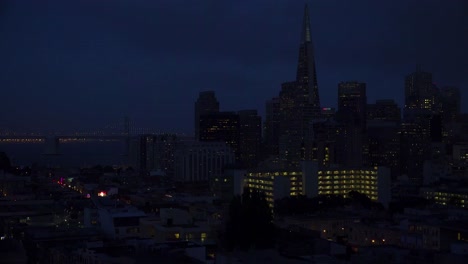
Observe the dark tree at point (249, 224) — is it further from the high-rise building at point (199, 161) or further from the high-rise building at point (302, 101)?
the high-rise building at point (302, 101)

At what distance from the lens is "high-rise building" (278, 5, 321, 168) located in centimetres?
3516

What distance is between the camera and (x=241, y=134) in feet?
116

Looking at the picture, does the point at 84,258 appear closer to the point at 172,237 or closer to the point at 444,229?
the point at 172,237

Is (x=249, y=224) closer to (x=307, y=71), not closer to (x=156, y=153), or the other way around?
(x=156, y=153)

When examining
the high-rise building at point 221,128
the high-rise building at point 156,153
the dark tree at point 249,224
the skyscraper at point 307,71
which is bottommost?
the dark tree at point 249,224

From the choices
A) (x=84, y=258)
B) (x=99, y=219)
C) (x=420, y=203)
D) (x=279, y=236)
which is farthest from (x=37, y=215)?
(x=420, y=203)

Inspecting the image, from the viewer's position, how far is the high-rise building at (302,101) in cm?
3516

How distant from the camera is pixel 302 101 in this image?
126 feet

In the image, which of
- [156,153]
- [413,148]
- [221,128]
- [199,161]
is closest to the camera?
[199,161]

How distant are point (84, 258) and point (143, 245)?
0.64 m

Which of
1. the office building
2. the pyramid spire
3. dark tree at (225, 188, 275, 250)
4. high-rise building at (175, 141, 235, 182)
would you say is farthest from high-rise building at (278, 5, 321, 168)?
dark tree at (225, 188, 275, 250)

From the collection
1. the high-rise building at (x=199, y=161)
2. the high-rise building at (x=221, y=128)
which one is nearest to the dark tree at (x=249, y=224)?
the high-rise building at (x=199, y=161)

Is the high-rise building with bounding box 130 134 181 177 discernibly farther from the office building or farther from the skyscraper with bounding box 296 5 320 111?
the office building

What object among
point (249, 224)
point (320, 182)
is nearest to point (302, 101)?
point (320, 182)
